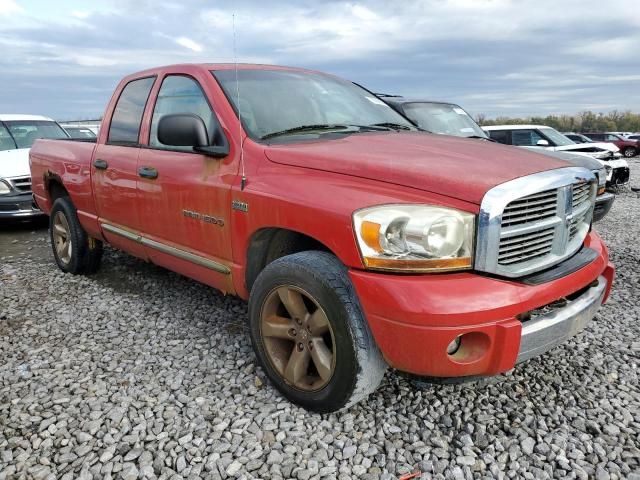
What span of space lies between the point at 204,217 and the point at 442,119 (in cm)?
536

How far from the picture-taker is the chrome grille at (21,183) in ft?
23.5

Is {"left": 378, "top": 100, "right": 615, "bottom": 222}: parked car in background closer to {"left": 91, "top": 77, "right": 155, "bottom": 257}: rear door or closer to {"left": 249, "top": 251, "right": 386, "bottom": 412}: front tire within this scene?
{"left": 91, "top": 77, "right": 155, "bottom": 257}: rear door

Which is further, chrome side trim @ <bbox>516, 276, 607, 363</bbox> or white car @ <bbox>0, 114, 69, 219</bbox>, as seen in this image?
white car @ <bbox>0, 114, 69, 219</bbox>

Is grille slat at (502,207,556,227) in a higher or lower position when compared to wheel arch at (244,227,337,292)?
higher

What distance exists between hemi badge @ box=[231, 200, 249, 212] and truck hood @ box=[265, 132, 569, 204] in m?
0.28

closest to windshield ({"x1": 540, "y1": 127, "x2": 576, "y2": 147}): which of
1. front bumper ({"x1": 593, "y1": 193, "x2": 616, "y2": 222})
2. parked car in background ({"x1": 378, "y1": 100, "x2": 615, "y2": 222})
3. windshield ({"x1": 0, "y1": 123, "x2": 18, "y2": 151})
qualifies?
parked car in background ({"x1": 378, "y1": 100, "x2": 615, "y2": 222})

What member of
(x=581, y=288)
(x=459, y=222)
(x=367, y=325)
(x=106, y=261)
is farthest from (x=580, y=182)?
(x=106, y=261)

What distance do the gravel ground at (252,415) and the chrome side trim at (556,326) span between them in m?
0.46

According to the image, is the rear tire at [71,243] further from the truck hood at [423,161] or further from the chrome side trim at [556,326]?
the chrome side trim at [556,326]

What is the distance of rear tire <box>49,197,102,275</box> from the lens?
4832mm

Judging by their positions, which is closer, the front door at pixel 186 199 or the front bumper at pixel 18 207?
the front door at pixel 186 199

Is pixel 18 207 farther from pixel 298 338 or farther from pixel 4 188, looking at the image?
pixel 298 338

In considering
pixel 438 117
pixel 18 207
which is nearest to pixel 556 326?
pixel 438 117

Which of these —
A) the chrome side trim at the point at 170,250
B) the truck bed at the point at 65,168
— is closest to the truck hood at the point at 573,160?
the chrome side trim at the point at 170,250
